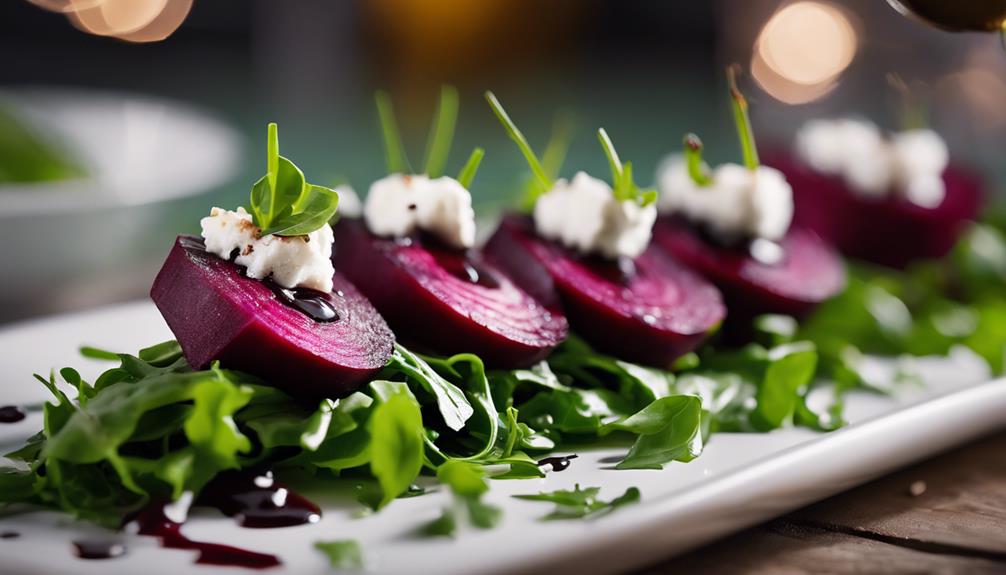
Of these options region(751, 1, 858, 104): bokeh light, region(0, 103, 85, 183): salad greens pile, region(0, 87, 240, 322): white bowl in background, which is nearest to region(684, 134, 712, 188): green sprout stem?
region(0, 87, 240, 322): white bowl in background

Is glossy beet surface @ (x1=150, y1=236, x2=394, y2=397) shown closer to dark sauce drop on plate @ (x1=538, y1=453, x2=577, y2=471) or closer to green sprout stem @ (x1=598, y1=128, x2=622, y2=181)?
dark sauce drop on plate @ (x1=538, y1=453, x2=577, y2=471)

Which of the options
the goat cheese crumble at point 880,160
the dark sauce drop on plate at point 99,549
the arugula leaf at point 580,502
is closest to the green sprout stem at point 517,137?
the arugula leaf at point 580,502

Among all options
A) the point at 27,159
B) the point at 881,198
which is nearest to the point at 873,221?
the point at 881,198

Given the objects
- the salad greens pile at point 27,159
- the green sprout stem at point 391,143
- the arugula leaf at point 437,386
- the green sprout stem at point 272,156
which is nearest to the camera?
the green sprout stem at point 272,156

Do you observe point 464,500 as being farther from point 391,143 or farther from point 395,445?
point 391,143

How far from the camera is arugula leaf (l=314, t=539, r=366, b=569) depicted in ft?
5.15

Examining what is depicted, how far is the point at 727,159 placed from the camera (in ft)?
21.9

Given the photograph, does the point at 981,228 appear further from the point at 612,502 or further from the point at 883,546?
the point at 612,502

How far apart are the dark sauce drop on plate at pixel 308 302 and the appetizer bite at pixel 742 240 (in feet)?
3.71

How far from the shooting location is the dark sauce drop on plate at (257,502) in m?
1.75

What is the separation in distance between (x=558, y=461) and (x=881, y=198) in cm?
205

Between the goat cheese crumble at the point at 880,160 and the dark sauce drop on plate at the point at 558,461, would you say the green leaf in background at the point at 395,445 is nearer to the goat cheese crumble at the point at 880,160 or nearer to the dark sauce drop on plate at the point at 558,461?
the dark sauce drop on plate at the point at 558,461

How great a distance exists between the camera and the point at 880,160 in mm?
3746

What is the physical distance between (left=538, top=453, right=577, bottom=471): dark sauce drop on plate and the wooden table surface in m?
0.31
